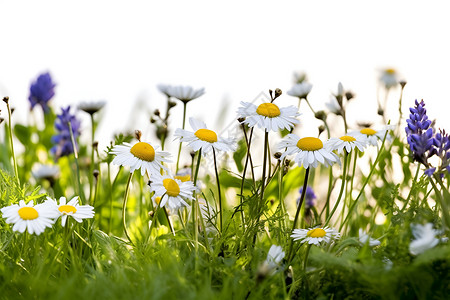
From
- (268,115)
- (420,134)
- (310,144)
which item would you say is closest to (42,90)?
(268,115)

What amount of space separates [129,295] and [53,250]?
0.46m

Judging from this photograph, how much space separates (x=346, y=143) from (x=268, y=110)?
21 centimetres

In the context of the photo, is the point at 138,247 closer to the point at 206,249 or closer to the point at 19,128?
the point at 206,249

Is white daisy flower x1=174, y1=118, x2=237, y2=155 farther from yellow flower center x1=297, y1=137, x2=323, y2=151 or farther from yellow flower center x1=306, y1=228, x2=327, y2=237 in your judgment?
yellow flower center x1=306, y1=228, x2=327, y2=237

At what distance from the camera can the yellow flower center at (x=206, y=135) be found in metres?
1.38

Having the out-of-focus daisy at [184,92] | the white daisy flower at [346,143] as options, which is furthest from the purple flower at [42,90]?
the white daisy flower at [346,143]

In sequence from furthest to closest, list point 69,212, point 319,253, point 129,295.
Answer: point 69,212
point 319,253
point 129,295

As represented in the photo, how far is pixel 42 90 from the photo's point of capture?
304 centimetres

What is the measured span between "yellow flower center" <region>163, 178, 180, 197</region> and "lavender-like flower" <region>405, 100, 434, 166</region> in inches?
21.5

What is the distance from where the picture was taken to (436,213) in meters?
1.48

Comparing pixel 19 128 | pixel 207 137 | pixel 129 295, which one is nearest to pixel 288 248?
pixel 207 137

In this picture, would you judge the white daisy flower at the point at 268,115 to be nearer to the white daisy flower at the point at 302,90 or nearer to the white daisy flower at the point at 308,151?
the white daisy flower at the point at 308,151

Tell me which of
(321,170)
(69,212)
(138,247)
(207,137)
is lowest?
(321,170)

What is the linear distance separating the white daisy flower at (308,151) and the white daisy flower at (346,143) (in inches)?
1.8
